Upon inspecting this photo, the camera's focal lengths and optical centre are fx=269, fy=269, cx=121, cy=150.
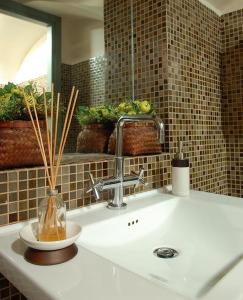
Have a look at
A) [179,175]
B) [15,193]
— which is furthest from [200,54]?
[15,193]

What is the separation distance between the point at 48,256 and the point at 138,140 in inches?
25.8

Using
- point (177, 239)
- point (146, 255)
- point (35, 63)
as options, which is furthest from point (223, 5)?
point (146, 255)

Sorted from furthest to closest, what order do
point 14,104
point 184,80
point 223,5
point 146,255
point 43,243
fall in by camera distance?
point 223,5
point 184,80
point 146,255
point 14,104
point 43,243

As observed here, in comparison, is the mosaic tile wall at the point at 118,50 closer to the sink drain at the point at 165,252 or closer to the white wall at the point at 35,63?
the white wall at the point at 35,63

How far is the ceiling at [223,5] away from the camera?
1.51 metres

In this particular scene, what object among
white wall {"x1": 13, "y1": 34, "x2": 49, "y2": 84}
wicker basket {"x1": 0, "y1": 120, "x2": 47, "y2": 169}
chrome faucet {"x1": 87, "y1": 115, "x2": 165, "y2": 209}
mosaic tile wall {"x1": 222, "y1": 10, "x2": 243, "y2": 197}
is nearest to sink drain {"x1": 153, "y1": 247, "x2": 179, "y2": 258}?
chrome faucet {"x1": 87, "y1": 115, "x2": 165, "y2": 209}

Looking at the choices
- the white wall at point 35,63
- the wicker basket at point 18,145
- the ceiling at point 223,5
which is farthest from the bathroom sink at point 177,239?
the ceiling at point 223,5

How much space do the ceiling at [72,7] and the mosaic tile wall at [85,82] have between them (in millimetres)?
187

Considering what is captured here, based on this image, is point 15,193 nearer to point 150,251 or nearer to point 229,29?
point 150,251

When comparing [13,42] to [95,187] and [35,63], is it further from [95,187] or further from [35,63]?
[95,187]

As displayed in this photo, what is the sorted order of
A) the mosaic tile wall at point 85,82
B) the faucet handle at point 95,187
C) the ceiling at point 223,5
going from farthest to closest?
the ceiling at point 223,5, the mosaic tile wall at point 85,82, the faucet handle at point 95,187

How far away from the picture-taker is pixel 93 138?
115 cm

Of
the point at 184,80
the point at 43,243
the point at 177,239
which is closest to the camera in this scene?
the point at 43,243

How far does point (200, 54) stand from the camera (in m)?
1.44
